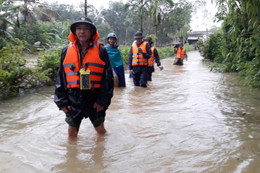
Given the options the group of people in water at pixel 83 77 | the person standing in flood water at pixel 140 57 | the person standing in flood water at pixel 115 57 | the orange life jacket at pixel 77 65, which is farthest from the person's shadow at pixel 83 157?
the person standing in flood water at pixel 140 57

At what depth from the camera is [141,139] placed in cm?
380

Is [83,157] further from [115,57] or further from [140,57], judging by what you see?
[140,57]

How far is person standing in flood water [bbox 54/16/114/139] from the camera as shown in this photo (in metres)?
3.18

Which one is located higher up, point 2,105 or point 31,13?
point 31,13

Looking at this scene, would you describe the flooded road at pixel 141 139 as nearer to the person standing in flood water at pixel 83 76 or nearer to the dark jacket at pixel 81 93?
the person standing in flood water at pixel 83 76

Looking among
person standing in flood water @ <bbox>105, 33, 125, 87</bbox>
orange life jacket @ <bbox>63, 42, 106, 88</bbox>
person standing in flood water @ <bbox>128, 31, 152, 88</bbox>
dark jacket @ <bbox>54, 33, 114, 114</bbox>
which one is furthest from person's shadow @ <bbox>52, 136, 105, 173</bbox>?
person standing in flood water @ <bbox>128, 31, 152, 88</bbox>

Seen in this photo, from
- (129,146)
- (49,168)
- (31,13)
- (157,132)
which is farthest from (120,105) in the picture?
(31,13)

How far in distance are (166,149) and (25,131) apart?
240 cm

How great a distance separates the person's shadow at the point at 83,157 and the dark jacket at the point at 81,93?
57cm

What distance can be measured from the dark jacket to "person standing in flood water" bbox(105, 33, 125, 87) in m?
4.20

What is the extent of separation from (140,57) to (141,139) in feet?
14.8

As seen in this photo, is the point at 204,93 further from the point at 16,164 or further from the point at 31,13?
the point at 31,13

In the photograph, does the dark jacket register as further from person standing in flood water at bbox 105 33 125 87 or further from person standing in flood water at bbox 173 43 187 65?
person standing in flood water at bbox 173 43 187 65

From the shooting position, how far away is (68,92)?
3.30 meters
